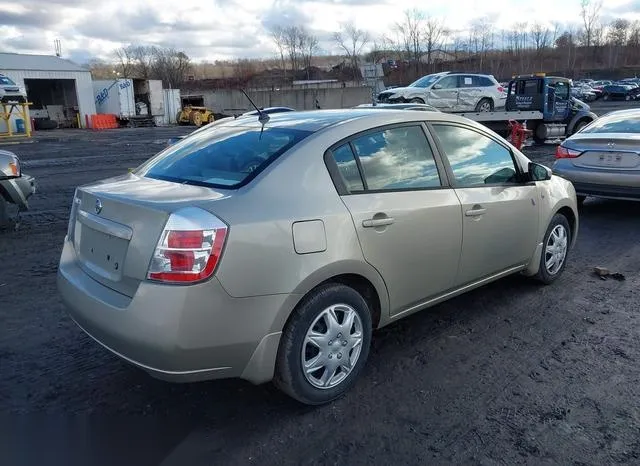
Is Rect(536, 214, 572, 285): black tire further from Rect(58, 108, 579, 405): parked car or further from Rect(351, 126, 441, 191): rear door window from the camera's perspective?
Rect(351, 126, 441, 191): rear door window

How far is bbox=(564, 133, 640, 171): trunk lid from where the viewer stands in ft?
23.5

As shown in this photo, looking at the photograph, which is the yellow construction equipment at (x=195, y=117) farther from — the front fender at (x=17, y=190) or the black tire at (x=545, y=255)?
the black tire at (x=545, y=255)

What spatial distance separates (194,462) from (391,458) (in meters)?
0.97

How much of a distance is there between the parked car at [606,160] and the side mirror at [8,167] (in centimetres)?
745

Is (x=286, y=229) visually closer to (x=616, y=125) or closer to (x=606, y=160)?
(x=606, y=160)

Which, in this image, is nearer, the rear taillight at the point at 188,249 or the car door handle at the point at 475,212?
the rear taillight at the point at 188,249

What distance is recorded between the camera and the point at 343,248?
3.01 m

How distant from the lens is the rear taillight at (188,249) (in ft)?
8.45

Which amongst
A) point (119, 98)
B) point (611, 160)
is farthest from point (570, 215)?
point (119, 98)

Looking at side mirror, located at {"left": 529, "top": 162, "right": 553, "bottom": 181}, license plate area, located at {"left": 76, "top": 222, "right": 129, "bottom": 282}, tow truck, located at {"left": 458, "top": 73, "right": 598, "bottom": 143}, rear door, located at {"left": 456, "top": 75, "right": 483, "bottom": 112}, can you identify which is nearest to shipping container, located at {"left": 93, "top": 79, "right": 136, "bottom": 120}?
rear door, located at {"left": 456, "top": 75, "right": 483, "bottom": 112}

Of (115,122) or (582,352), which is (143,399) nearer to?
(582,352)

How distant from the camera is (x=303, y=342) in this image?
295cm

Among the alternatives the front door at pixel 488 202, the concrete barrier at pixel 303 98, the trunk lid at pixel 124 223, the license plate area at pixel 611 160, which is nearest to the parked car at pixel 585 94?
the concrete barrier at pixel 303 98

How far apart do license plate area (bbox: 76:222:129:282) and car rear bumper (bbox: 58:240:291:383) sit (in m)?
0.10
